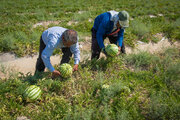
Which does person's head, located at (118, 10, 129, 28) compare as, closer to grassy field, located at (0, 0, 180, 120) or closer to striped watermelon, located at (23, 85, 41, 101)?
grassy field, located at (0, 0, 180, 120)

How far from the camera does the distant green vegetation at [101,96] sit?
2480 millimetres

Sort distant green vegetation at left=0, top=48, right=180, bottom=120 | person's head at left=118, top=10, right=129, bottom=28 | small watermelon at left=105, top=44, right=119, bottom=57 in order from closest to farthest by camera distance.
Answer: distant green vegetation at left=0, top=48, right=180, bottom=120 → person's head at left=118, top=10, right=129, bottom=28 → small watermelon at left=105, top=44, right=119, bottom=57

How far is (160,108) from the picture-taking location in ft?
7.99

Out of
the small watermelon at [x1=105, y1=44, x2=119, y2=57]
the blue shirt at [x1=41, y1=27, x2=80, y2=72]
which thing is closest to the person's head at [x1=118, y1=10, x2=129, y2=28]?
the small watermelon at [x1=105, y1=44, x2=119, y2=57]

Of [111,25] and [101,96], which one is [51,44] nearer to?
[101,96]

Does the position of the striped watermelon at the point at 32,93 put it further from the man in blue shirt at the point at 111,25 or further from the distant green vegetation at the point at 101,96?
the man in blue shirt at the point at 111,25

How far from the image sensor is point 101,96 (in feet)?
9.36

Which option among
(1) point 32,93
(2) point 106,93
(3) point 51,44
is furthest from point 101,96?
(3) point 51,44

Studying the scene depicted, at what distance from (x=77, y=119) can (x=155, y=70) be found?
2.71m

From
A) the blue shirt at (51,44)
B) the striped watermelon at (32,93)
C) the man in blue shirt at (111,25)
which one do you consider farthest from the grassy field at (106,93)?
the man in blue shirt at (111,25)

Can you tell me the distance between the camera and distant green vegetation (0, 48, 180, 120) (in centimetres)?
248

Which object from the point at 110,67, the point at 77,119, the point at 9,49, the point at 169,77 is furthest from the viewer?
the point at 9,49

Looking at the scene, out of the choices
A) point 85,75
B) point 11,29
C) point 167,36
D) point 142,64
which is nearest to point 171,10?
point 167,36

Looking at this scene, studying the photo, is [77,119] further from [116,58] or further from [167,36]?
[167,36]
